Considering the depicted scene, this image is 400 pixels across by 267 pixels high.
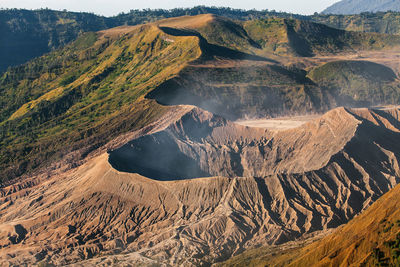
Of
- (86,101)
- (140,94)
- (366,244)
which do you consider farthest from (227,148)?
(86,101)

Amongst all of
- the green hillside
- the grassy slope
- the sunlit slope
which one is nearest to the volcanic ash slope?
the sunlit slope

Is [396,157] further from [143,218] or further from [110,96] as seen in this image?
[110,96]

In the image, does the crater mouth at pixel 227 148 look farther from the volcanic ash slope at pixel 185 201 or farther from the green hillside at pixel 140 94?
the green hillside at pixel 140 94

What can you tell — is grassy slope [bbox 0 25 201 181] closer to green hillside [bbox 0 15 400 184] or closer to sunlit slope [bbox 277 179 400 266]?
green hillside [bbox 0 15 400 184]

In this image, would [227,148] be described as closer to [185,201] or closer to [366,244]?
[185,201]

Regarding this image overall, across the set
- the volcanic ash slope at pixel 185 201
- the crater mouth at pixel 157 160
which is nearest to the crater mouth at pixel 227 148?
the crater mouth at pixel 157 160

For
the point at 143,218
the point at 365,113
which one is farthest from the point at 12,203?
the point at 365,113

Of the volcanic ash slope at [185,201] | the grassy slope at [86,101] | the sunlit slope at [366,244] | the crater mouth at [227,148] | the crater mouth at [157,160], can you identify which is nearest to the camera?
the sunlit slope at [366,244]
